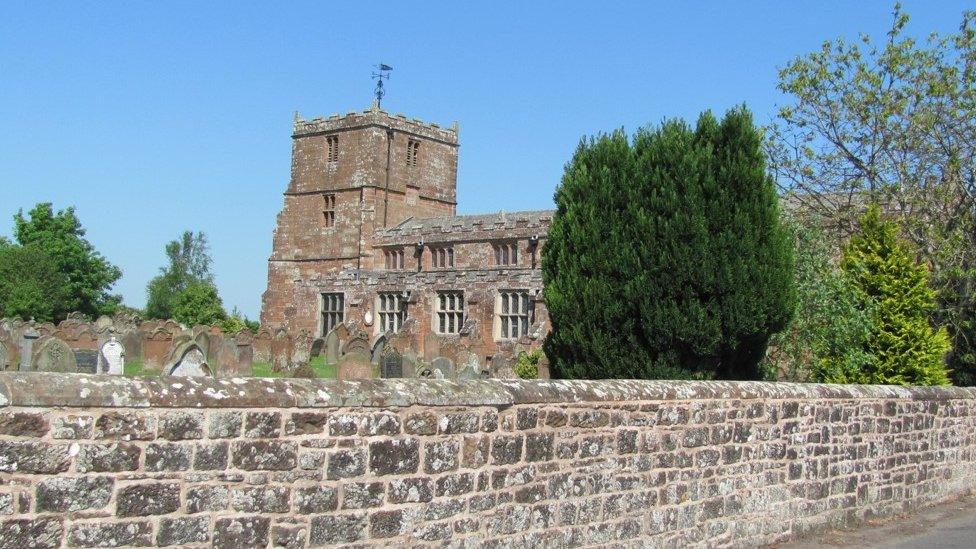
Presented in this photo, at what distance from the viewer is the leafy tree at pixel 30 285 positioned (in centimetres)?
6700

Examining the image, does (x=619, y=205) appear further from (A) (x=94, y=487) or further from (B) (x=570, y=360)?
(A) (x=94, y=487)

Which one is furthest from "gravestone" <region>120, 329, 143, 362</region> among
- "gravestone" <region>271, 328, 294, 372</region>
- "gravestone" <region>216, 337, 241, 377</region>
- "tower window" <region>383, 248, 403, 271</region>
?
"tower window" <region>383, 248, 403, 271</region>

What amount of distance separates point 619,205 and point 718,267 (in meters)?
1.57

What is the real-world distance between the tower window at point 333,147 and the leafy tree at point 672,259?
2090 inches

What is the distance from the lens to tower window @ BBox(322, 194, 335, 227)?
65.6 metres

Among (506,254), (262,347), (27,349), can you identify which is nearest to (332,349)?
(262,347)

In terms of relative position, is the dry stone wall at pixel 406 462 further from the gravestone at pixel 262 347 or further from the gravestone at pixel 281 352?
the gravestone at pixel 262 347

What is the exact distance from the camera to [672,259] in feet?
43.6

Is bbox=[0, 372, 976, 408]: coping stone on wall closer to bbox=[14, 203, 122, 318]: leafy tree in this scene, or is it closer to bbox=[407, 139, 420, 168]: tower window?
bbox=[407, 139, 420, 168]: tower window

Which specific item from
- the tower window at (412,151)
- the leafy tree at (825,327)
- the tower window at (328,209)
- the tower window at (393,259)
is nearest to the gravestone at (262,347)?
the leafy tree at (825,327)

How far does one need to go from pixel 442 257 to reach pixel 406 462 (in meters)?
51.4

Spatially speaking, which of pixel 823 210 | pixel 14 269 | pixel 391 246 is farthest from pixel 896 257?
pixel 14 269

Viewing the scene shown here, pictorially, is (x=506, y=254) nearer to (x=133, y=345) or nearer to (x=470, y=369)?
(x=133, y=345)

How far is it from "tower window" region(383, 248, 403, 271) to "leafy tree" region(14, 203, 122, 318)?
24900mm
